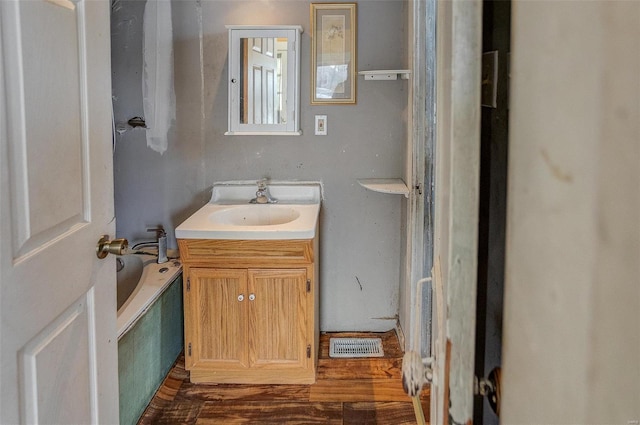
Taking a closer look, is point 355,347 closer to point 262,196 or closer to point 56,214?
point 262,196

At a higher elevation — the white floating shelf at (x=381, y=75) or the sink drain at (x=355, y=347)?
the white floating shelf at (x=381, y=75)

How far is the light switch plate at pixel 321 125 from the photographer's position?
263 centimetres

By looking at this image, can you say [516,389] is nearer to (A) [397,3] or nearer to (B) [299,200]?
(B) [299,200]

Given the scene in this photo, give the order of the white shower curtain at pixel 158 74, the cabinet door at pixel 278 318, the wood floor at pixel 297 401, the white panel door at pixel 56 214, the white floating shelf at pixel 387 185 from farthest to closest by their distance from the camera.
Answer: the white shower curtain at pixel 158 74 → the white floating shelf at pixel 387 185 → the cabinet door at pixel 278 318 → the wood floor at pixel 297 401 → the white panel door at pixel 56 214

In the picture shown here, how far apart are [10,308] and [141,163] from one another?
75.7 inches

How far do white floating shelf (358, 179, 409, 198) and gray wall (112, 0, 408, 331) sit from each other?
6 cm

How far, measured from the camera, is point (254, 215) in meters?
2.52

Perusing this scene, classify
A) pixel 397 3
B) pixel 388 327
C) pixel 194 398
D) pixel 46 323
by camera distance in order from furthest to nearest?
pixel 388 327 < pixel 397 3 < pixel 194 398 < pixel 46 323

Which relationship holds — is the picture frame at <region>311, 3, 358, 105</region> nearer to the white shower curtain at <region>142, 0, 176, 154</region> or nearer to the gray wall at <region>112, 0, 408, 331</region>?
the gray wall at <region>112, 0, 408, 331</region>

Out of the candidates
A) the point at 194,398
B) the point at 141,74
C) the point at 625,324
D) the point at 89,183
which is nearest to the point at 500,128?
the point at 625,324

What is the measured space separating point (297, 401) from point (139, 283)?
0.83m

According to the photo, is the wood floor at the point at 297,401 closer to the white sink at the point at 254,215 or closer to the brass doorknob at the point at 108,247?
the white sink at the point at 254,215

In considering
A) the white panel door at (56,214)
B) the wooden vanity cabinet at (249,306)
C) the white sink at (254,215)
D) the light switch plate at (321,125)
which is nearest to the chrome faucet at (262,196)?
the white sink at (254,215)

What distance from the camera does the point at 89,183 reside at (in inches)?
44.7
